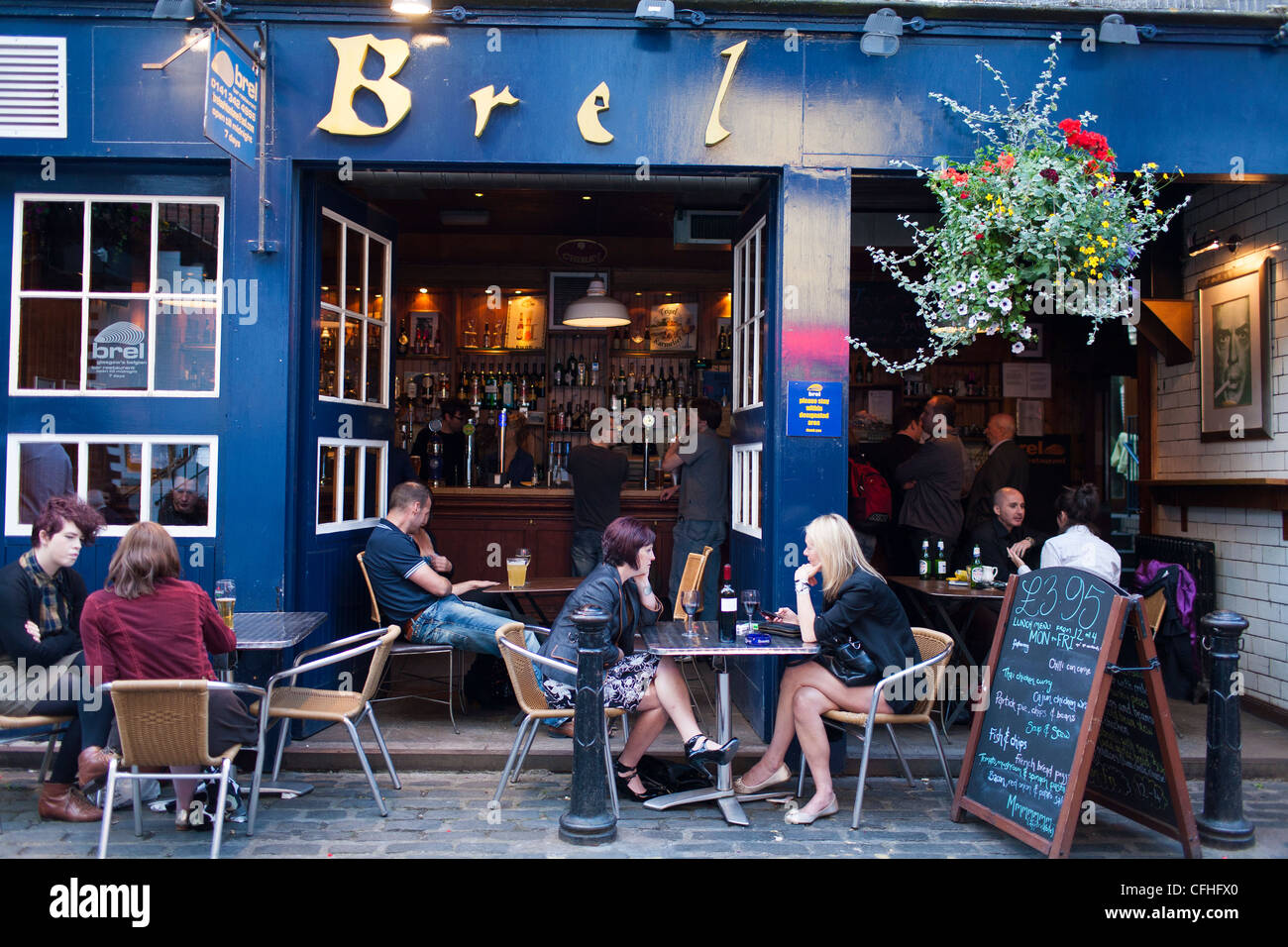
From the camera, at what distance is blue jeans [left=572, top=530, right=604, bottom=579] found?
7.90 metres

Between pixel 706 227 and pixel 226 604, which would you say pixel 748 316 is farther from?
pixel 226 604

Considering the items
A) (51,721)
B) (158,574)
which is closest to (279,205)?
(158,574)

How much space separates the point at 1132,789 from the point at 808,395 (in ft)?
8.24

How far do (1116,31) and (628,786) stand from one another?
4.92 meters

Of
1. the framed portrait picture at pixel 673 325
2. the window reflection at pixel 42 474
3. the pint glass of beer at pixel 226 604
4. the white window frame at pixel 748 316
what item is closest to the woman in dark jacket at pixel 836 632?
the white window frame at pixel 748 316

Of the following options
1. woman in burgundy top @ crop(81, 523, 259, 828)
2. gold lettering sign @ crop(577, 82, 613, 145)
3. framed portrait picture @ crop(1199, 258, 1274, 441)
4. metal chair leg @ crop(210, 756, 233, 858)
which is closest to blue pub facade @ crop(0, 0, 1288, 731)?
gold lettering sign @ crop(577, 82, 613, 145)

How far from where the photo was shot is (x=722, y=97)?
5410 mm

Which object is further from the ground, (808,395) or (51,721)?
(808,395)

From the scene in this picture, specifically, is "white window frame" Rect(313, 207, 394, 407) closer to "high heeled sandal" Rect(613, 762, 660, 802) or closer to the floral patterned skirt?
the floral patterned skirt

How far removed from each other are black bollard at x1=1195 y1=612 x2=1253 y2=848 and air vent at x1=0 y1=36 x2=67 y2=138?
6.43 meters

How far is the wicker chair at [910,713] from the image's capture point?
14.5 feet

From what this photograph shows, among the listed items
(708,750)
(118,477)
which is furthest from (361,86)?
(708,750)
